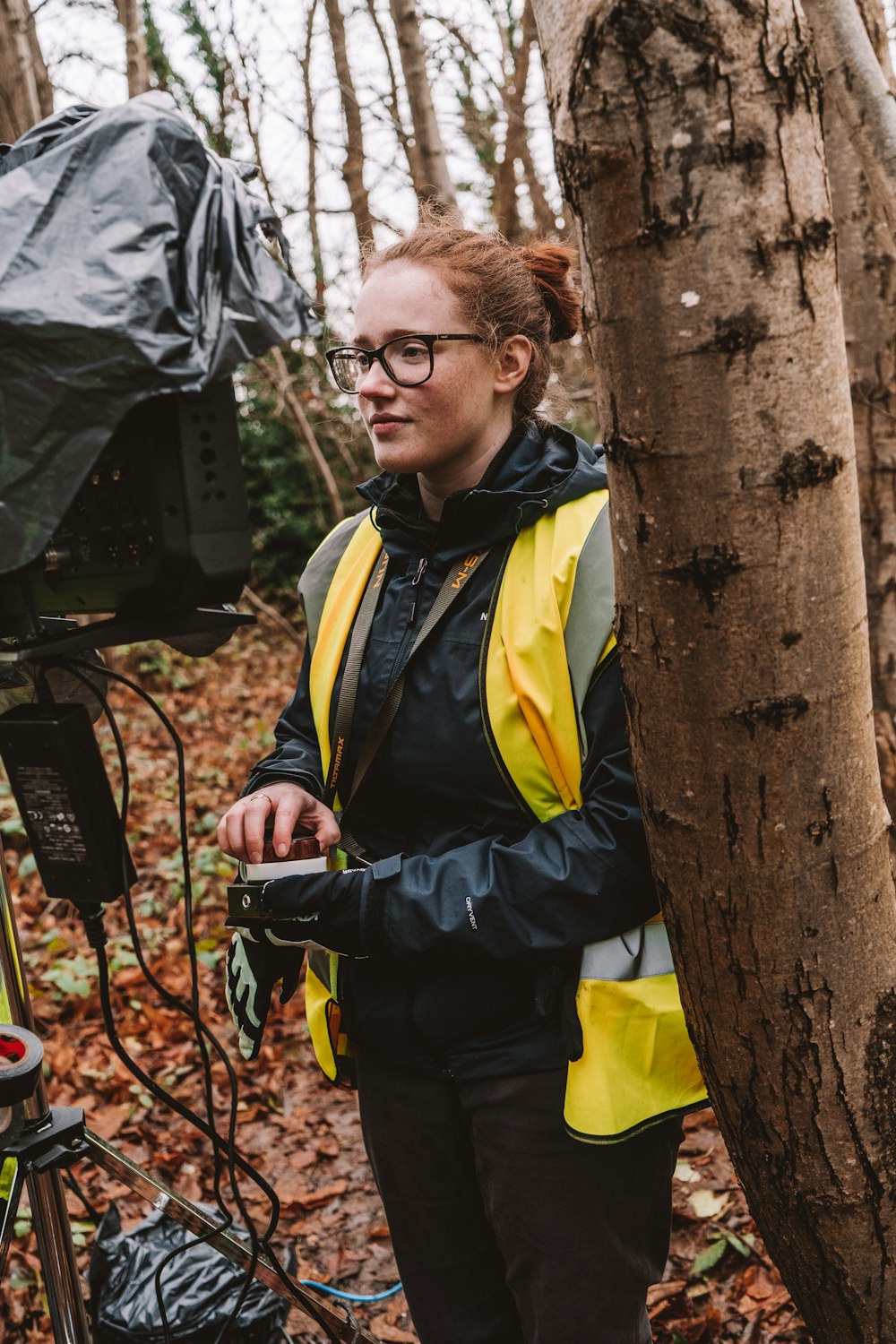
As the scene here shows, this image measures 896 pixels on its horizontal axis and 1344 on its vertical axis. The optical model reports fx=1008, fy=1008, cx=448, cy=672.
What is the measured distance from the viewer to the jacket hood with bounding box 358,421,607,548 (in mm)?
1577

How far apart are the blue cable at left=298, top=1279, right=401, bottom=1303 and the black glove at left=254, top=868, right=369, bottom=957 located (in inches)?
62.3

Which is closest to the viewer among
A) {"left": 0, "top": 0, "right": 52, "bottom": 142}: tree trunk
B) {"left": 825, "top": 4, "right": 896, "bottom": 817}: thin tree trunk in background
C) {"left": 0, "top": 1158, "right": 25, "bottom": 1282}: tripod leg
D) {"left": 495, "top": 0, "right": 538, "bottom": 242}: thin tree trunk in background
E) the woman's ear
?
{"left": 0, "top": 1158, "right": 25, "bottom": 1282}: tripod leg

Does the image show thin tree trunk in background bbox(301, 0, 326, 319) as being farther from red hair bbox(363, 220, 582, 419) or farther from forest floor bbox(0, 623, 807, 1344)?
red hair bbox(363, 220, 582, 419)

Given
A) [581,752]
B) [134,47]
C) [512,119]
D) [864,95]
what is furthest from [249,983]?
[134,47]

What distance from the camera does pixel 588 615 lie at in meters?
1.46

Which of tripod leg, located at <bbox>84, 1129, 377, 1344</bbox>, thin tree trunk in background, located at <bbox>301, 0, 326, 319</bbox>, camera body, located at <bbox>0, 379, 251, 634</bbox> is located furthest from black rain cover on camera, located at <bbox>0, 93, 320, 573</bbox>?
thin tree trunk in background, located at <bbox>301, 0, 326, 319</bbox>

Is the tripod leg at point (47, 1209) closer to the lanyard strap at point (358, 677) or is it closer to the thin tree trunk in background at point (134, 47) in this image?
the lanyard strap at point (358, 677)

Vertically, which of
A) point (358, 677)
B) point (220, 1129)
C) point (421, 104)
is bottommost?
point (220, 1129)

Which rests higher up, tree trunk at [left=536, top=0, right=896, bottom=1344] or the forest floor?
tree trunk at [left=536, top=0, right=896, bottom=1344]

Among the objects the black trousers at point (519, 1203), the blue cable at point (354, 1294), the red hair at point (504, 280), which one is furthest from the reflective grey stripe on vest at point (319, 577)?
the blue cable at point (354, 1294)

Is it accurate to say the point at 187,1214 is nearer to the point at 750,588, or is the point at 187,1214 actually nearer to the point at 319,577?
the point at 319,577

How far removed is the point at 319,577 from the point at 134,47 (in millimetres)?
5998

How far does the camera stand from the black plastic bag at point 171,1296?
7.00ft

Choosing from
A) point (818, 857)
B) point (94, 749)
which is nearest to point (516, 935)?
point (818, 857)
